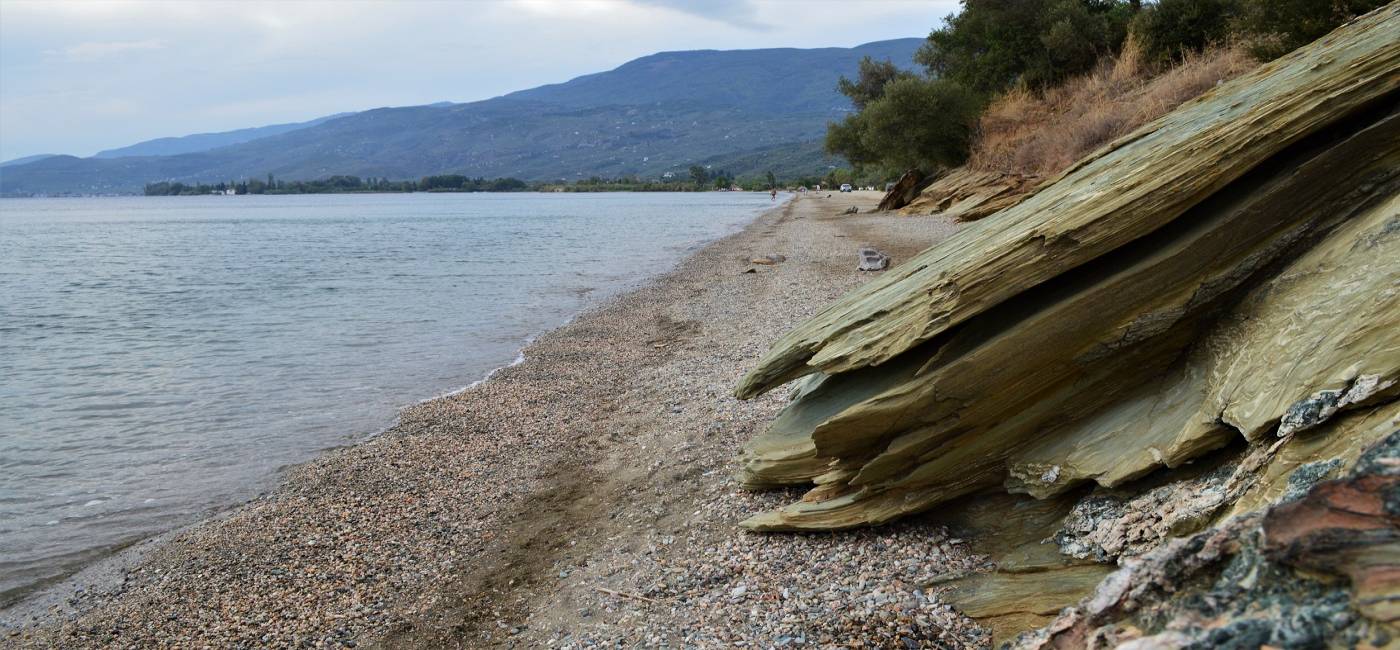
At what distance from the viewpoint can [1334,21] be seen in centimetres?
1888

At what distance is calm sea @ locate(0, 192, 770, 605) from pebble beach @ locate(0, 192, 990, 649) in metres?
1.53

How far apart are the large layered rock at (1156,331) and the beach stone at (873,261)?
19532 millimetres

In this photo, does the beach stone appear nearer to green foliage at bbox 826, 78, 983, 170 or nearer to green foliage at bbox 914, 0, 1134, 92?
green foliage at bbox 914, 0, 1134, 92

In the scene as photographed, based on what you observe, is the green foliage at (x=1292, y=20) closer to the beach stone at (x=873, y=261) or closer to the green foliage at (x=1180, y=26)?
the green foliage at (x=1180, y=26)

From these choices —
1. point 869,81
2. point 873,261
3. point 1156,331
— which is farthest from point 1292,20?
point 869,81

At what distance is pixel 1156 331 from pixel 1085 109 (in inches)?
1230

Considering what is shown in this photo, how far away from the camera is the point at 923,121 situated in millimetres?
48875

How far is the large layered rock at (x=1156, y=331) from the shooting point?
506cm

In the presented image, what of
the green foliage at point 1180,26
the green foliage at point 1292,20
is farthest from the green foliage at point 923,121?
the green foliage at point 1292,20

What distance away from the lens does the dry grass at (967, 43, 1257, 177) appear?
25.4 metres

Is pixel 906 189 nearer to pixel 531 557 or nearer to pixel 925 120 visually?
pixel 925 120

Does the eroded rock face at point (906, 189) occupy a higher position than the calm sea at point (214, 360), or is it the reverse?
the eroded rock face at point (906, 189)

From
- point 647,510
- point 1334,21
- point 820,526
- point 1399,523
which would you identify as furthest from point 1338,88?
point 1334,21

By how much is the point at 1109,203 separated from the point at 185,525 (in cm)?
1150
